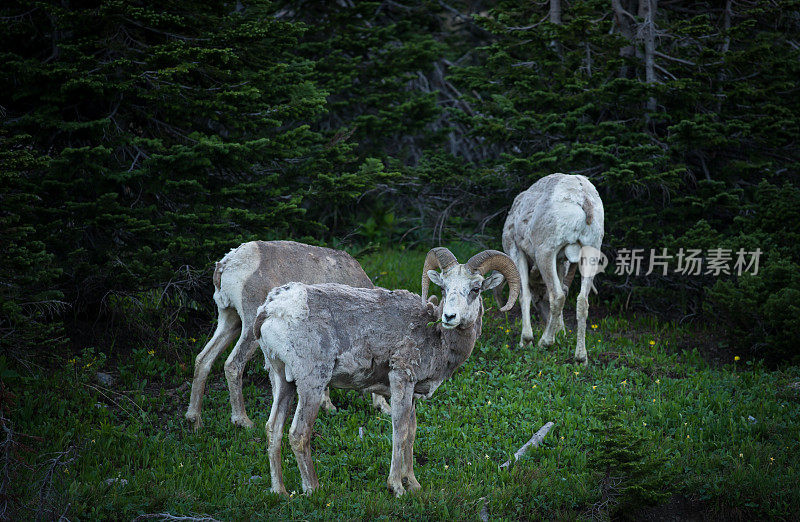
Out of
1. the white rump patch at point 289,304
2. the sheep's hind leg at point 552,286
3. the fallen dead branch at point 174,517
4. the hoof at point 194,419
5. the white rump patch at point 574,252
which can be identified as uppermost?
the white rump patch at point 289,304

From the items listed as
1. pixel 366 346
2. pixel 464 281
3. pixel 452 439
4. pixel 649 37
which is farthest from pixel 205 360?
pixel 649 37

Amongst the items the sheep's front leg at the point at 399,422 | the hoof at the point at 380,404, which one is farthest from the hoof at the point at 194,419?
the sheep's front leg at the point at 399,422

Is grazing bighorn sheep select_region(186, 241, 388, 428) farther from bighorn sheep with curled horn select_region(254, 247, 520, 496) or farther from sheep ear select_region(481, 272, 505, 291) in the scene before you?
sheep ear select_region(481, 272, 505, 291)

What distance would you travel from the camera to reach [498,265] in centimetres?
786

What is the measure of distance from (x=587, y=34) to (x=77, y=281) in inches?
425

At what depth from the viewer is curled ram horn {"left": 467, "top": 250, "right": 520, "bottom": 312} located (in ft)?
25.3

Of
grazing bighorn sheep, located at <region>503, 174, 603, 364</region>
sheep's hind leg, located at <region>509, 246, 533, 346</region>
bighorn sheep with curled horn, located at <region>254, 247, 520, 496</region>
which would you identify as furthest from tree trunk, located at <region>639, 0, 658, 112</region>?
bighorn sheep with curled horn, located at <region>254, 247, 520, 496</region>

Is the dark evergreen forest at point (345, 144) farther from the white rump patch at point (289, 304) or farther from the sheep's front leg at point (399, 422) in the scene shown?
the sheep's front leg at point (399, 422)

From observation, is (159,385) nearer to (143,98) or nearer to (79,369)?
(79,369)

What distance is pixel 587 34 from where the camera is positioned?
14125 mm

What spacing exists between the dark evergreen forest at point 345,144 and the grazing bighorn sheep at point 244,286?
4.94ft

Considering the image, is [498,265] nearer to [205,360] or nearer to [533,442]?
[533,442]

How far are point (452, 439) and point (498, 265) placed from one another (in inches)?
85.3

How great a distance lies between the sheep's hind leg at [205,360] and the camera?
8.62 metres
